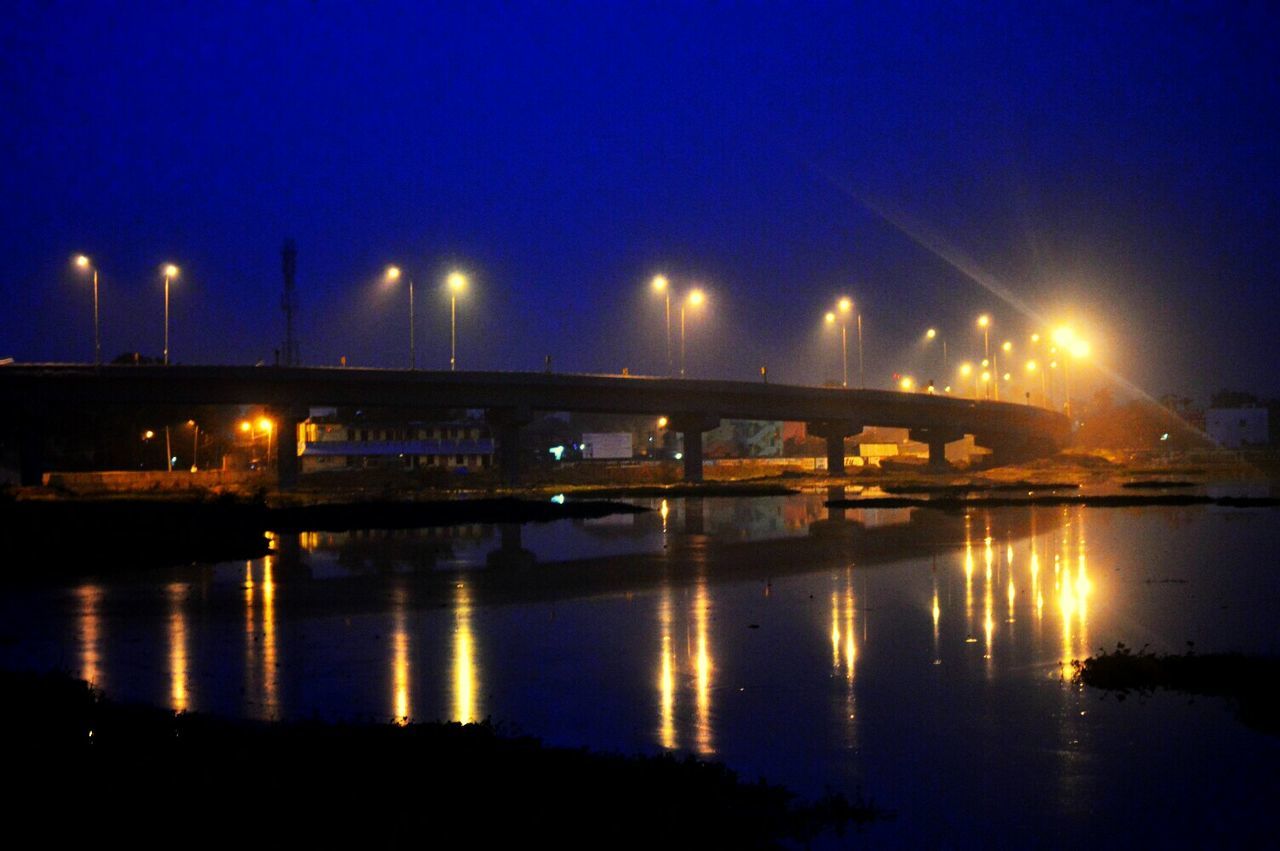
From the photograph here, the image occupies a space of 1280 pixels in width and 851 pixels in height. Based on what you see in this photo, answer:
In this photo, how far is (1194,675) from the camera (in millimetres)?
18641

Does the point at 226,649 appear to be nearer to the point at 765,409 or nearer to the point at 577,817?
the point at 577,817

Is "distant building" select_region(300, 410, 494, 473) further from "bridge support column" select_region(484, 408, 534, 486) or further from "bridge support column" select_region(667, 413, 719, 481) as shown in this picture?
"bridge support column" select_region(484, 408, 534, 486)

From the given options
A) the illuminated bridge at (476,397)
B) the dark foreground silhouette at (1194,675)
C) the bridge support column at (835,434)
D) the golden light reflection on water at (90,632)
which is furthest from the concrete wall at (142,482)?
the dark foreground silhouette at (1194,675)

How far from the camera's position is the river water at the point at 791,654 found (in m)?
13.6

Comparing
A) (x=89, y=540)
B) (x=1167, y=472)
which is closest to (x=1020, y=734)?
(x=89, y=540)

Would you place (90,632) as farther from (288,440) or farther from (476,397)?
(476,397)

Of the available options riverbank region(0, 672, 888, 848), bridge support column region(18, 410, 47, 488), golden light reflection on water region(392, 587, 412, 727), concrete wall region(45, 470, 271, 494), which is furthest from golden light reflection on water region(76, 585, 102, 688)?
bridge support column region(18, 410, 47, 488)

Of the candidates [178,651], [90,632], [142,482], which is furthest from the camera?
[142,482]

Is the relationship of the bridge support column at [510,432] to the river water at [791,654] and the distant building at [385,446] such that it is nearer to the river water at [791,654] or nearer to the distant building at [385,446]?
the distant building at [385,446]

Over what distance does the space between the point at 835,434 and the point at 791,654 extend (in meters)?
105

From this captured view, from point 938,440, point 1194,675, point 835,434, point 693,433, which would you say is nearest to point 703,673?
point 1194,675

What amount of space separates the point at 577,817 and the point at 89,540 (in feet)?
120

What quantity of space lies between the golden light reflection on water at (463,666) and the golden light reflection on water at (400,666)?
0.66 metres

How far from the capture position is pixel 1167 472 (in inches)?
4749
